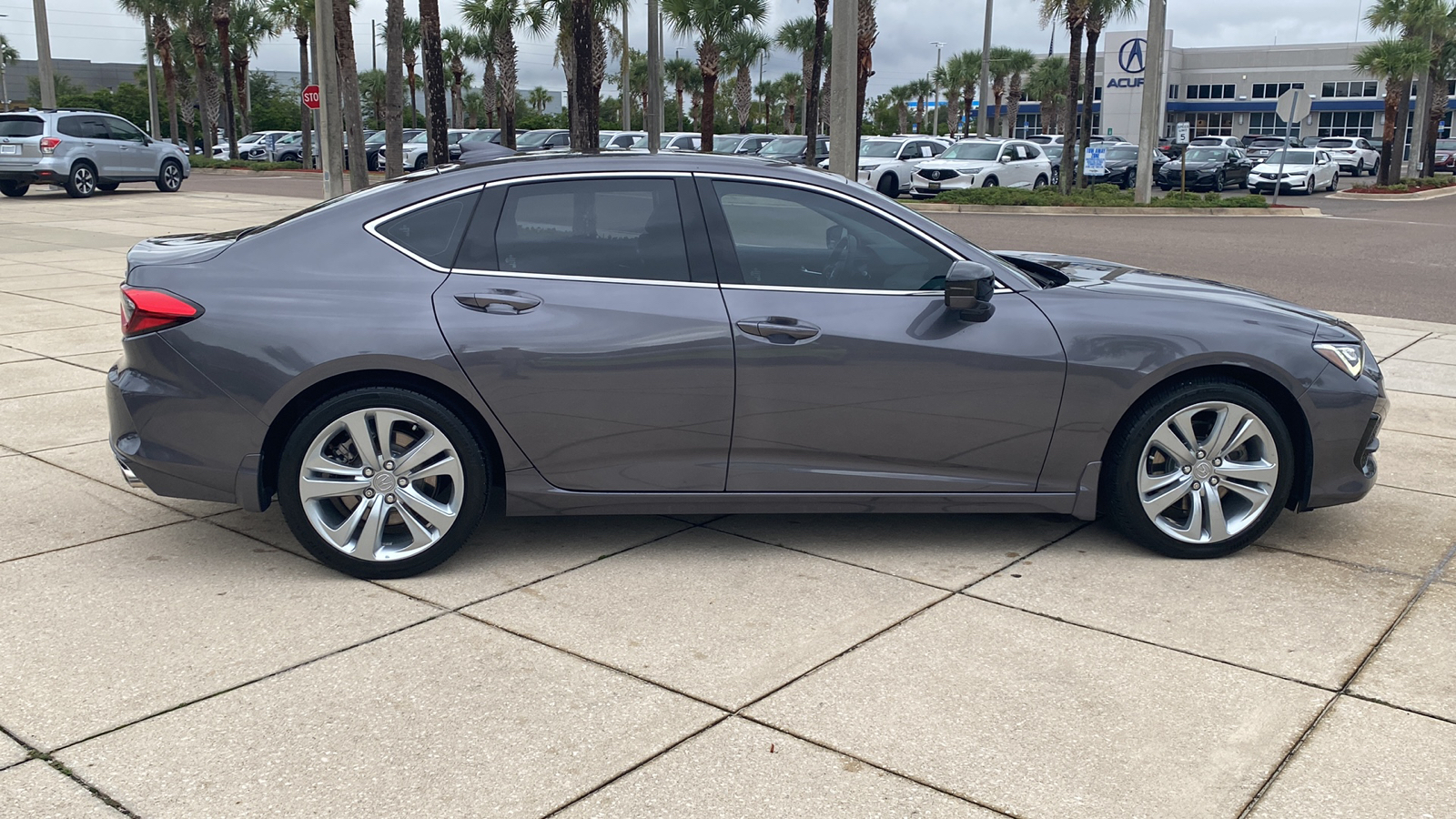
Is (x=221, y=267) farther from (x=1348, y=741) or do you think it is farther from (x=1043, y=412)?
(x=1348, y=741)

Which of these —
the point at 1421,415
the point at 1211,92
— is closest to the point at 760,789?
the point at 1421,415

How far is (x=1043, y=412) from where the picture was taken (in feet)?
15.2

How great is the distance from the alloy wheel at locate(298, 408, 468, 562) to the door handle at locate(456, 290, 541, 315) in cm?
44

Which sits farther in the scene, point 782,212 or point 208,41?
point 208,41

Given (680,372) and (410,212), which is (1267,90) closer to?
(680,372)

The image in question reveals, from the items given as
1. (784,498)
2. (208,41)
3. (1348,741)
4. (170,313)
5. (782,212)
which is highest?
(208,41)

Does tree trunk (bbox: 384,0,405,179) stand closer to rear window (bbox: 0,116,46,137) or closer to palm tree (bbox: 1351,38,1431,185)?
rear window (bbox: 0,116,46,137)

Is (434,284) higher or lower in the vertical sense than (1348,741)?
higher

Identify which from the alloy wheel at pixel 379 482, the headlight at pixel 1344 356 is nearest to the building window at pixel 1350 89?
the headlight at pixel 1344 356

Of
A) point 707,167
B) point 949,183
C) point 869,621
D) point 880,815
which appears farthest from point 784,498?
point 949,183

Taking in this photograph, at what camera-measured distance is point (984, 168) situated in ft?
101

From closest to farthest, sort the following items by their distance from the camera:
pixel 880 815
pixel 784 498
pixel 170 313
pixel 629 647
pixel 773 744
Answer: pixel 880 815, pixel 773 744, pixel 629 647, pixel 170 313, pixel 784 498

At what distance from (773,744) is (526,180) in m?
2.31

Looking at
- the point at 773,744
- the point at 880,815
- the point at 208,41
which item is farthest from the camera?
the point at 208,41
